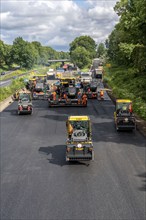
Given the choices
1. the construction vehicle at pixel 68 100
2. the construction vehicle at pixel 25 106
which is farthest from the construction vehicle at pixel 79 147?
the construction vehicle at pixel 68 100

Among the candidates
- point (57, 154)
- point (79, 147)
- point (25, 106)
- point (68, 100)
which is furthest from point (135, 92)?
point (79, 147)

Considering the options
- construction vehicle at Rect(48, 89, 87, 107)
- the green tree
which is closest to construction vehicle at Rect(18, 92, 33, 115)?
construction vehicle at Rect(48, 89, 87, 107)

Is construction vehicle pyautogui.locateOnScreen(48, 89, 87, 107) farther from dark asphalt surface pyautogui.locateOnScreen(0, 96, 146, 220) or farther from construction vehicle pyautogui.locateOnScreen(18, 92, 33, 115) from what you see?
dark asphalt surface pyautogui.locateOnScreen(0, 96, 146, 220)

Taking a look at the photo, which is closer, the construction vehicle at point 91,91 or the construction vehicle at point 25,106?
the construction vehicle at point 25,106

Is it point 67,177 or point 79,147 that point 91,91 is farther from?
point 67,177

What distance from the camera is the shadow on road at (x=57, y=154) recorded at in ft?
73.1

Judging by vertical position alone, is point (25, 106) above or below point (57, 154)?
above

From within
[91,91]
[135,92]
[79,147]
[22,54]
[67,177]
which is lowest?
[67,177]

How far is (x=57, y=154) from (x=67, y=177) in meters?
4.66

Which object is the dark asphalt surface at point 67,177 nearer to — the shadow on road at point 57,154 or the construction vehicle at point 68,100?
the shadow on road at point 57,154

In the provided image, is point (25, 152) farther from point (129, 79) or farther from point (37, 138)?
point (129, 79)

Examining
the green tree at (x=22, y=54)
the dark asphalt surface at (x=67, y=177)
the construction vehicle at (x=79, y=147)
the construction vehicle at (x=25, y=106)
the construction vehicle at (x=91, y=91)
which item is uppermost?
the green tree at (x=22, y=54)

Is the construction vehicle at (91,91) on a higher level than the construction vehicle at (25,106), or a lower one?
higher

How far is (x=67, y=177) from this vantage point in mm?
19719
